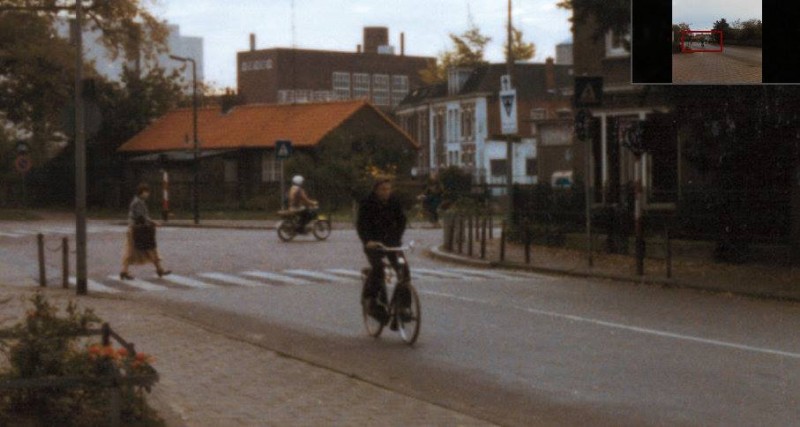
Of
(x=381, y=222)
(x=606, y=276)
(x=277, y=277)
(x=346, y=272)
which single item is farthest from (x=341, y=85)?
(x=381, y=222)

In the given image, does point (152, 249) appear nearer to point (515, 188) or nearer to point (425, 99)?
point (515, 188)

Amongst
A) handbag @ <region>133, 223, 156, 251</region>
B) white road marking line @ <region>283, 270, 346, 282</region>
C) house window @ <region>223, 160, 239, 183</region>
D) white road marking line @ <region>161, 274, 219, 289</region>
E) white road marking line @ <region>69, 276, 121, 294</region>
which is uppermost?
house window @ <region>223, 160, 239, 183</region>

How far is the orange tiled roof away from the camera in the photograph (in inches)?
2992

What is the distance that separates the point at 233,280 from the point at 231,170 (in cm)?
5349

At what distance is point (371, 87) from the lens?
13950cm

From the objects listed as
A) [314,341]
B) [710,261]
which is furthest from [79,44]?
[710,261]

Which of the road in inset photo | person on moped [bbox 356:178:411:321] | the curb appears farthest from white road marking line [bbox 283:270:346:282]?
the road in inset photo

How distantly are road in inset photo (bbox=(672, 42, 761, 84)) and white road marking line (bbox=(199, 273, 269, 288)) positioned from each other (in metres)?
11.8

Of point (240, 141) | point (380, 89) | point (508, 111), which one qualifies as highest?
point (380, 89)

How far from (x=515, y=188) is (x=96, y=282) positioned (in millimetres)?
11394

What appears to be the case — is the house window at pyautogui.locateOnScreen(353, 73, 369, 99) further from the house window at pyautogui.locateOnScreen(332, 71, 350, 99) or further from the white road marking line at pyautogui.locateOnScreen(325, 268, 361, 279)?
the white road marking line at pyautogui.locateOnScreen(325, 268, 361, 279)

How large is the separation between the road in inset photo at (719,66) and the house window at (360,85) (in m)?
124

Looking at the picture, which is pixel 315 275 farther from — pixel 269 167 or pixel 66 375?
pixel 269 167

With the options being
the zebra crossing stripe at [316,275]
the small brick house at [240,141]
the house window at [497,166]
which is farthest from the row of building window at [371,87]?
the zebra crossing stripe at [316,275]
